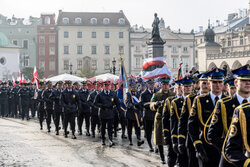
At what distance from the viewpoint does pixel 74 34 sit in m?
83.8

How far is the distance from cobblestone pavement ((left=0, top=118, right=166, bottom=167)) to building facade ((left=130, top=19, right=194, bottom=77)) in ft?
225

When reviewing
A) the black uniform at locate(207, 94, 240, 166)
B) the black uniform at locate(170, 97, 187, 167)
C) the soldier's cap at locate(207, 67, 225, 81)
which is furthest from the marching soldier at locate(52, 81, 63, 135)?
the black uniform at locate(207, 94, 240, 166)

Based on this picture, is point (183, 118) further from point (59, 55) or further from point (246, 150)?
point (59, 55)

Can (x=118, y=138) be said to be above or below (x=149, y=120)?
below

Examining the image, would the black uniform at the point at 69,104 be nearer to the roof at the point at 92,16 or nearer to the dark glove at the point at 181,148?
the dark glove at the point at 181,148

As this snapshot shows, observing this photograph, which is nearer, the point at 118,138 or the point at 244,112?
the point at 244,112

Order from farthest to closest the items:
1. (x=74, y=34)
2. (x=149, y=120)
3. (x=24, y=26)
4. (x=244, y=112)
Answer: (x=24, y=26), (x=74, y=34), (x=149, y=120), (x=244, y=112)

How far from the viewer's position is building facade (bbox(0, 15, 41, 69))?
89.7m

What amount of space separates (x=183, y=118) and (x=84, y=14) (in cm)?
7987

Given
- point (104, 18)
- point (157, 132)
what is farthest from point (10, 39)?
point (157, 132)

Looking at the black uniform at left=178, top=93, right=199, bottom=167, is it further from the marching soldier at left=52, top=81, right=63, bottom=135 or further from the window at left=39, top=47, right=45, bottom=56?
the window at left=39, top=47, right=45, bottom=56

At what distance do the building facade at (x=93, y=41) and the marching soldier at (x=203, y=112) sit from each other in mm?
77561

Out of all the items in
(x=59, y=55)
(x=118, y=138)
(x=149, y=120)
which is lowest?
(x=118, y=138)

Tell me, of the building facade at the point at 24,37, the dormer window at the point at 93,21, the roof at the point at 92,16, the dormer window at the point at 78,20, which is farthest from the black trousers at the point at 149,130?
the building facade at the point at 24,37
